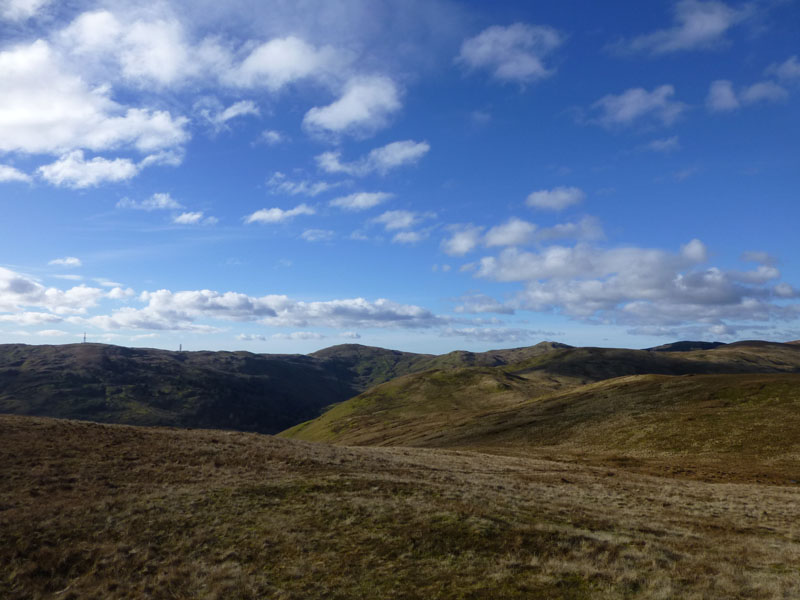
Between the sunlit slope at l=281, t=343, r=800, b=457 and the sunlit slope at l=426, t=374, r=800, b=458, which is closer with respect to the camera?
the sunlit slope at l=426, t=374, r=800, b=458

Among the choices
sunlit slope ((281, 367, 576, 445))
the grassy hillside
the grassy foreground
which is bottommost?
sunlit slope ((281, 367, 576, 445))

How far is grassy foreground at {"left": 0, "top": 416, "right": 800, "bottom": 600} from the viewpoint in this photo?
52.1 ft

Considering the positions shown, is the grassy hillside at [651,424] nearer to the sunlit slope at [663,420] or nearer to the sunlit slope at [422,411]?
the sunlit slope at [663,420]

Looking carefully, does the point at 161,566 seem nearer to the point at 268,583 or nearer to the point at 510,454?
the point at 268,583

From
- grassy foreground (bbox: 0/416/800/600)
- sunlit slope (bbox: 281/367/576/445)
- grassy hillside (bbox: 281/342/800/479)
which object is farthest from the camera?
sunlit slope (bbox: 281/367/576/445)

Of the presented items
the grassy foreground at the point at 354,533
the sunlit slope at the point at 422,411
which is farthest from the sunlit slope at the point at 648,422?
the grassy foreground at the point at 354,533

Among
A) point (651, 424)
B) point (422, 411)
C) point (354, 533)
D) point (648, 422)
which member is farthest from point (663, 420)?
point (422, 411)

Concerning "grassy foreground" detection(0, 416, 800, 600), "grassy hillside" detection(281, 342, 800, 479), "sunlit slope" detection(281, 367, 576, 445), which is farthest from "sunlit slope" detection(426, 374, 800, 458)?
"grassy foreground" detection(0, 416, 800, 600)

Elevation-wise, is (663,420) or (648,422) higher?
(663,420)

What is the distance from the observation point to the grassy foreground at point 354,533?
15883mm

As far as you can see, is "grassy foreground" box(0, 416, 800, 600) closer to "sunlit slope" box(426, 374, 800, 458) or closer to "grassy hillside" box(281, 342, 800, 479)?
"grassy hillside" box(281, 342, 800, 479)

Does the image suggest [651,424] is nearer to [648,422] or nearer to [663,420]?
[648,422]

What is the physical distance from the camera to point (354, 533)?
2095 cm

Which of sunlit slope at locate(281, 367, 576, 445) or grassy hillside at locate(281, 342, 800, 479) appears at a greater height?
grassy hillside at locate(281, 342, 800, 479)
